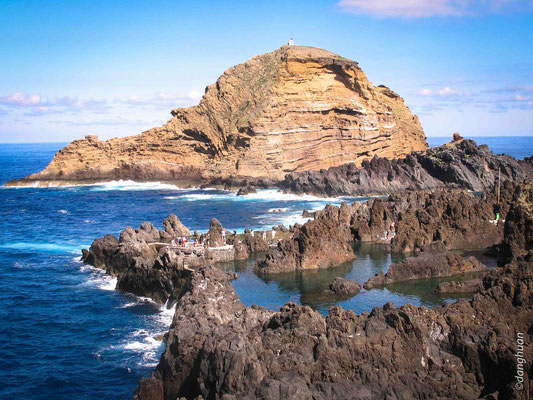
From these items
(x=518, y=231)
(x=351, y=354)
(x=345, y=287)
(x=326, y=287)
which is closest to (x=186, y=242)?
(x=326, y=287)

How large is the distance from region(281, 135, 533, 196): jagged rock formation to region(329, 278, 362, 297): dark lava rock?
4882 cm

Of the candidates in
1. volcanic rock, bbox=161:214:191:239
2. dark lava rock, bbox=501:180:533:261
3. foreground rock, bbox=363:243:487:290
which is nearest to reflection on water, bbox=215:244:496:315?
foreground rock, bbox=363:243:487:290

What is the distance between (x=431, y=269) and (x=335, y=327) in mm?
20967

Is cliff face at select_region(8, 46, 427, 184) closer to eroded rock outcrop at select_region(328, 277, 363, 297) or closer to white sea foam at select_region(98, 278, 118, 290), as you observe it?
white sea foam at select_region(98, 278, 118, 290)

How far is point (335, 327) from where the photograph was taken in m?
22.6

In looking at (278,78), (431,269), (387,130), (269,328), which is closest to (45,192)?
(278,78)

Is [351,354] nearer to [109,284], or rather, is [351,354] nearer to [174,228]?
[109,284]

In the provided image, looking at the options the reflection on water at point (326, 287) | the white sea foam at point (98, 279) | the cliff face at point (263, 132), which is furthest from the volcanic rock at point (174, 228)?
the cliff face at point (263, 132)

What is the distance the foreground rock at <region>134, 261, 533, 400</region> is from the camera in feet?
64.3

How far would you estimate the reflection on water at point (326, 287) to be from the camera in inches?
1422

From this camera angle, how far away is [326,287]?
40.2 meters

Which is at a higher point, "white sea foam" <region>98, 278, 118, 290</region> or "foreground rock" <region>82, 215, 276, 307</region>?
"foreground rock" <region>82, 215, 276, 307</region>

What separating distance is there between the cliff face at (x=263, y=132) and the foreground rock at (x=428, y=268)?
192 feet

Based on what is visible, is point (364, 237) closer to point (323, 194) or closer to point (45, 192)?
point (323, 194)
